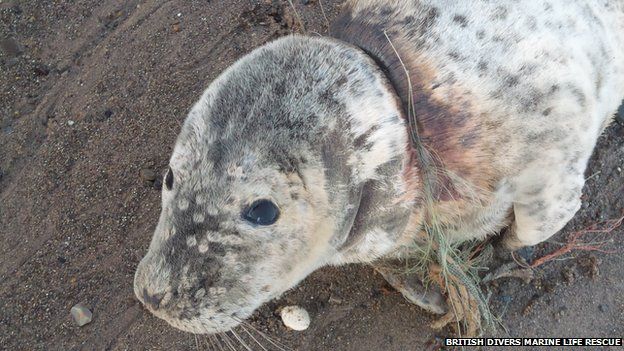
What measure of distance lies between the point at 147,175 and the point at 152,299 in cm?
149

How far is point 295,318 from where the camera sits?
2881mm

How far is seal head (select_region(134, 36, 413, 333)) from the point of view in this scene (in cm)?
172

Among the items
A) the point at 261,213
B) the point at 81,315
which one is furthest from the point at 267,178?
the point at 81,315

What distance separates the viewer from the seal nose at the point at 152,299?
1.76 m

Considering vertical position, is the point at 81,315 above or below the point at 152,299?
below

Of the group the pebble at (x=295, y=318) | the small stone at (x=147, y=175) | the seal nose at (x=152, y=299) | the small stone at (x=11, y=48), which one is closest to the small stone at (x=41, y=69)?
the small stone at (x=11, y=48)

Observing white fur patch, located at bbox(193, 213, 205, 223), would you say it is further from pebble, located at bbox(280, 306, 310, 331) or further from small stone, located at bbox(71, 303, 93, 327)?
small stone, located at bbox(71, 303, 93, 327)

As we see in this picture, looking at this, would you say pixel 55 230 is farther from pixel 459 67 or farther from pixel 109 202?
pixel 459 67

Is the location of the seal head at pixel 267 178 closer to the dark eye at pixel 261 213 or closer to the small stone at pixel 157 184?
the dark eye at pixel 261 213

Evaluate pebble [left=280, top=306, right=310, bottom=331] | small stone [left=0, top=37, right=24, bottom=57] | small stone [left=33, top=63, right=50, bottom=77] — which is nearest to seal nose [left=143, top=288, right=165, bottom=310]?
pebble [left=280, top=306, right=310, bottom=331]

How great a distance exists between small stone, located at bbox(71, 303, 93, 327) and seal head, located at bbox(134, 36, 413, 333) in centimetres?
126

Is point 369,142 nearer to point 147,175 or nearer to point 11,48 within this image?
point 147,175

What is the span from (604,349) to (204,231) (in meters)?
2.46

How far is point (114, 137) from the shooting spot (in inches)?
128
